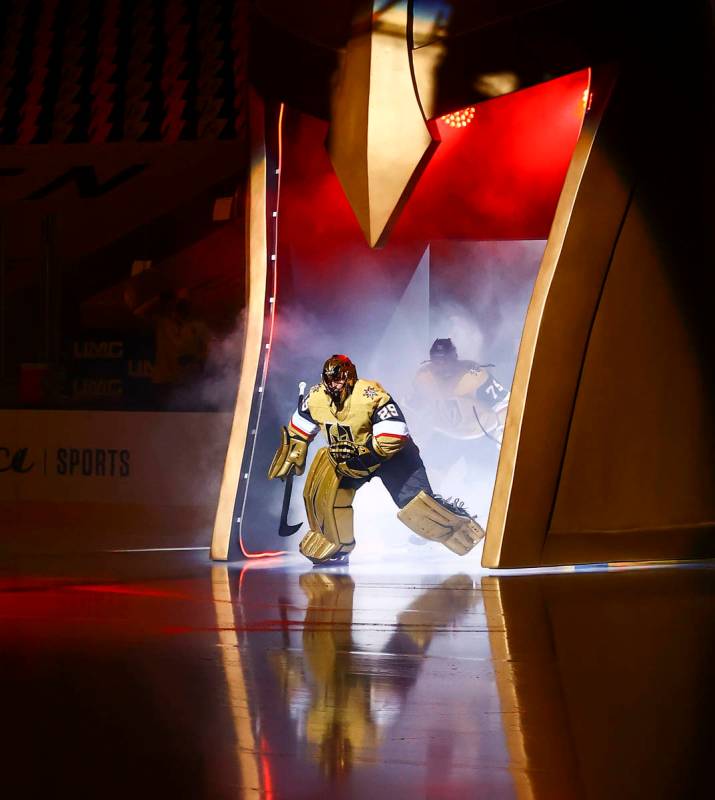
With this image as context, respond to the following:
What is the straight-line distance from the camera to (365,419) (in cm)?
618

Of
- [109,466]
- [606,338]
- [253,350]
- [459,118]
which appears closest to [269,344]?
[253,350]

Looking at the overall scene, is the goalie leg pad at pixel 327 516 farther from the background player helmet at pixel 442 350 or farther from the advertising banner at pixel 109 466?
the advertising banner at pixel 109 466

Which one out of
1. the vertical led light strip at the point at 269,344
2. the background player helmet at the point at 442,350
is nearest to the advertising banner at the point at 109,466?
the background player helmet at the point at 442,350

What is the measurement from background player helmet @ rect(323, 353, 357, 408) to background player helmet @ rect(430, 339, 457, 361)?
4.85 ft

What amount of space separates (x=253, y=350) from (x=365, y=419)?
82cm

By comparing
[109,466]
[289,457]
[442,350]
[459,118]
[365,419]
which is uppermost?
[459,118]

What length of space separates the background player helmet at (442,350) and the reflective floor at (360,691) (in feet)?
8.48

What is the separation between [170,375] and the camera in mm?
9719

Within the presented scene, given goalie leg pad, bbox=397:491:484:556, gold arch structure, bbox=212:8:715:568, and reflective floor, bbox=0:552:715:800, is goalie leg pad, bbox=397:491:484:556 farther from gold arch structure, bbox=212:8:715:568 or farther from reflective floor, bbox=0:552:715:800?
reflective floor, bbox=0:552:715:800

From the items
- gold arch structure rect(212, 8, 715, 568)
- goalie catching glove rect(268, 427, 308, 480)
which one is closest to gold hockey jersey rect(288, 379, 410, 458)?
goalie catching glove rect(268, 427, 308, 480)

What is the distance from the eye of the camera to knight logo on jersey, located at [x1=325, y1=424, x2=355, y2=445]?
6.21m

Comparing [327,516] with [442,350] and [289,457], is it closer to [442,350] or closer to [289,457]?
[289,457]

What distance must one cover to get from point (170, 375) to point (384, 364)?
2.55 metres

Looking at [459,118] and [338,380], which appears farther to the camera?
[459,118]
